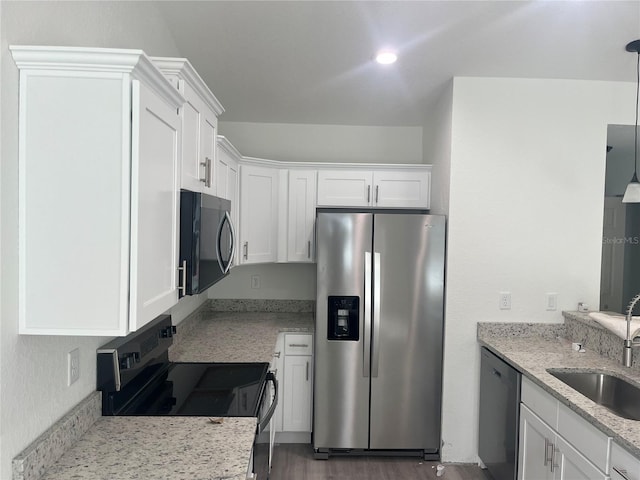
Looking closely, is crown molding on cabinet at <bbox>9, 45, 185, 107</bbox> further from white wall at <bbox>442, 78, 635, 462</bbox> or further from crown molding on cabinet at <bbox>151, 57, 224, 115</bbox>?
→ white wall at <bbox>442, 78, 635, 462</bbox>

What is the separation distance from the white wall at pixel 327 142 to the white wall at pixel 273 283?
3.21 feet

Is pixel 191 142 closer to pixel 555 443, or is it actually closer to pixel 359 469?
pixel 555 443

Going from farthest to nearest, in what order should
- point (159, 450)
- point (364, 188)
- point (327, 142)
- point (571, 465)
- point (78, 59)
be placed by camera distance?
point (327, 142)
point (364, 188)
point (571, 465)
point (159, 450)
point (78, 59)

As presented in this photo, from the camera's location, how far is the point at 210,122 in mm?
2092

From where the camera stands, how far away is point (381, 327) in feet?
9.89

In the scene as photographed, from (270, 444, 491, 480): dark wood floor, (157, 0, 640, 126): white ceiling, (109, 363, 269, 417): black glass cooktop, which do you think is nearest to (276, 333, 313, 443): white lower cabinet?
(270, 444, 491, 480): dark wood floor

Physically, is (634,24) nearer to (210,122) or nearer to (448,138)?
(448,138)

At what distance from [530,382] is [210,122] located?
208 centimetres

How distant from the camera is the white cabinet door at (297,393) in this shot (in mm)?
3258

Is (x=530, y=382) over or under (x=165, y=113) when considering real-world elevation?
under

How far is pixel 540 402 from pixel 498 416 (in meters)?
0.52

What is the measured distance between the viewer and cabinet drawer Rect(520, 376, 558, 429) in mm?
2062

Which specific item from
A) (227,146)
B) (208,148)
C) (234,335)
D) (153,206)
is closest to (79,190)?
(153,206)

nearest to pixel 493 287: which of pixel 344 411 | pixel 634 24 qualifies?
pixel 344 411
